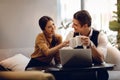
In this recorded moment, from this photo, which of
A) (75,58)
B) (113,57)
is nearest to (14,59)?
(113,57)

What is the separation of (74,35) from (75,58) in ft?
2.08

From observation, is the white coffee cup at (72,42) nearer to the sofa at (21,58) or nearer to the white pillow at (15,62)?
the sofa at (21,58)

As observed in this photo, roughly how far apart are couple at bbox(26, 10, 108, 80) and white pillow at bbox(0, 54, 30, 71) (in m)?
0.60

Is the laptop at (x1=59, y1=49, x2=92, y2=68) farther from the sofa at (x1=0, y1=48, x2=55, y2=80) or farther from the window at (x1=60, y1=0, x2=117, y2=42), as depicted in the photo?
the window at (x1=60, y1=0, x2=117, y2=42)

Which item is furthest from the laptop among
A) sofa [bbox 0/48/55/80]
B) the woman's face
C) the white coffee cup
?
sofa [bbox 0/48/55/80]

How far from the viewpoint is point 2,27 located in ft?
13.3

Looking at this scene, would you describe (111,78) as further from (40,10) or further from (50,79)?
(50,79)

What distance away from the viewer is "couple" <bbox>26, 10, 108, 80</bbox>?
2697 millimetres

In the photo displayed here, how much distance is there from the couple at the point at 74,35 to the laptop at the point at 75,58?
0.74 ft

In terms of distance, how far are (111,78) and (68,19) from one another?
71.5 inches

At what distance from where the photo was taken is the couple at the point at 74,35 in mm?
2697

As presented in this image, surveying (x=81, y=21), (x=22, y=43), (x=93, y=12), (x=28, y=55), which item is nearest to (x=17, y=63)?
(x=28, y=55)

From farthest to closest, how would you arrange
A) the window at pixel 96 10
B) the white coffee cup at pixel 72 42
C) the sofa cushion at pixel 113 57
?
the window at pixel 96 10 → the sofa cushion at pixel 113 57 → the white coffee cup at pixel 72 42

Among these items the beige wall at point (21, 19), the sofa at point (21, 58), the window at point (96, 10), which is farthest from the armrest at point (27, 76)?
the window at point (96, 10)
